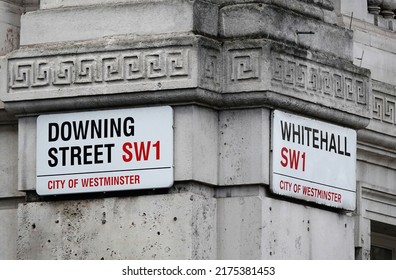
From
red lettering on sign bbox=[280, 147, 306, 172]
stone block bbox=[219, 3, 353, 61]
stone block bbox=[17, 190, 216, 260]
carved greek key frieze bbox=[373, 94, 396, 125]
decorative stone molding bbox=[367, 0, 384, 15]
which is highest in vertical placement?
decorative stone molding bbox=[367, 0, 384, 15]

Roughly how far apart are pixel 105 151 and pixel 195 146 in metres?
0.89

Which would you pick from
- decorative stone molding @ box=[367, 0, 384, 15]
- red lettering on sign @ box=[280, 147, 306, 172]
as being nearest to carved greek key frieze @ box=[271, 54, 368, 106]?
red lettering on sign @ box=[280, 147, 306, 172]

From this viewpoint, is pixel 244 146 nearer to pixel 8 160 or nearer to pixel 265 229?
pixel 265 229

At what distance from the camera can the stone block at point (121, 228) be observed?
19.2 meters

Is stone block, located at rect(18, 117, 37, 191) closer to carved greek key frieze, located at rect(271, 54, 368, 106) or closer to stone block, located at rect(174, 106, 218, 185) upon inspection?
stone block, located at rect(174, 106, 218, 185)

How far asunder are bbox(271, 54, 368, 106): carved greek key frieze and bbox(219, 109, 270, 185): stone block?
39cm

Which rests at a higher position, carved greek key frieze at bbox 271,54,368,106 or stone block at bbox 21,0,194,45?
stone block at bbox 21,0,194,45

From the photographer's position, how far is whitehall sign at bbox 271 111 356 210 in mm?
19641

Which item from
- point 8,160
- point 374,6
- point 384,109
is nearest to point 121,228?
point 8,160

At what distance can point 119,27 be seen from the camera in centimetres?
1994

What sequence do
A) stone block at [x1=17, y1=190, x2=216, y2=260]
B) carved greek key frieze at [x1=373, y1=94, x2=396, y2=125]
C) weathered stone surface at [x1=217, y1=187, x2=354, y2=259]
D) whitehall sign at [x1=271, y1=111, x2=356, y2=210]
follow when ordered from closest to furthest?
stone block at [x1=17, y1=190, x2=216, y2=260] → weathered stone surface at [x1=217, y1=187, x2=354, y2=259] → whitehall sign at [x1=271, y1=111, x2=356, y2=210] → carved greek key frieze at [x1=373, y1=94, x2=396, y2=125]

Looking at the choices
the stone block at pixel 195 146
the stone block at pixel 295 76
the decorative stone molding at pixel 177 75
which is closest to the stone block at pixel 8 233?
the decorative stone molding at pixel 177 75

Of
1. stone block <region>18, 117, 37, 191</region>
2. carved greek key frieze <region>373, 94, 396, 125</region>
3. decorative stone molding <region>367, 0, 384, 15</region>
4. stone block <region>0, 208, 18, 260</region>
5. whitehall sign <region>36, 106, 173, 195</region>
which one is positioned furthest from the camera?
decorative stone molding <region>367, 0, 384, 15</region>

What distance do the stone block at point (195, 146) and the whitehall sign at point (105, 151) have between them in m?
0.08
